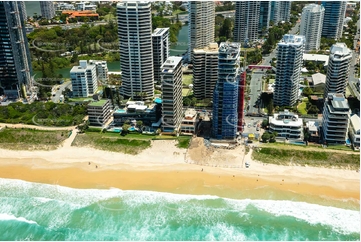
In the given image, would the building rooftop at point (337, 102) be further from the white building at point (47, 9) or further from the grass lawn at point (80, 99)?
the white building at point (47, 9)

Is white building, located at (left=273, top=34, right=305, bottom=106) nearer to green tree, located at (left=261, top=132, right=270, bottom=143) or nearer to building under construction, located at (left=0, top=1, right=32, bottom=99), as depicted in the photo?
green tree, located at (left=261, top=132, right=270, bottom=143)

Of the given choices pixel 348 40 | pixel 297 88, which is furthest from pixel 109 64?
pixel 348 40

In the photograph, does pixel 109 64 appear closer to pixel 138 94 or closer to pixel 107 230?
pixel 138 94

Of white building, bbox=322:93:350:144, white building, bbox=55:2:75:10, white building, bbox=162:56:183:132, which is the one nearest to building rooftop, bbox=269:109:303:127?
white building, bbox=322:93:350:144

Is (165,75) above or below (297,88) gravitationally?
above

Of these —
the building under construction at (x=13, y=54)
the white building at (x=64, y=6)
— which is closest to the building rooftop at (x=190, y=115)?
the building under construction at (x=13, y=54)

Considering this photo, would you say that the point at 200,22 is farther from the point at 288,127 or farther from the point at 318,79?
the point at 288,127
